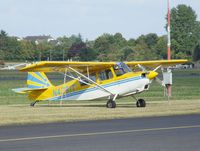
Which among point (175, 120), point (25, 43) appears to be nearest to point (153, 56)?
point (25, 43)

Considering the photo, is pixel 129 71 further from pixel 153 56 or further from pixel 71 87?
pixel 153 56

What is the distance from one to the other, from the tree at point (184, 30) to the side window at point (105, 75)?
320ft

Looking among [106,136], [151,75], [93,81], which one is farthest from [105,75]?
[106,136]

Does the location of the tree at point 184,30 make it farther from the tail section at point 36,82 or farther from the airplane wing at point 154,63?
the tail section at point 36,82

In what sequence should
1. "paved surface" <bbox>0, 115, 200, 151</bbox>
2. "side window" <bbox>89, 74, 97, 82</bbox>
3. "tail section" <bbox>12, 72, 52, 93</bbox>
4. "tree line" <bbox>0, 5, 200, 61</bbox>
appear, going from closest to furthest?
1. "paved surface" <bbox>0, 115, 200, 151</bbox>
2. "side window" <bbox>89, 74, 97, 82</bbox>
3. "tail section" <bbox>12, 72, 52, 93</bbox>
4. "tree line" <bbox>0, 5, 200, 61</bbox>

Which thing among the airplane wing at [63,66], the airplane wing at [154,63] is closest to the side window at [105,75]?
the airplane wing at [63,66]

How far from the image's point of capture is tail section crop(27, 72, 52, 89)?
28125 mm

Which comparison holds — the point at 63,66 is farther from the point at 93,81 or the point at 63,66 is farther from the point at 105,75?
the point at 105,75

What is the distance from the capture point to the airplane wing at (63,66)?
25391 mm

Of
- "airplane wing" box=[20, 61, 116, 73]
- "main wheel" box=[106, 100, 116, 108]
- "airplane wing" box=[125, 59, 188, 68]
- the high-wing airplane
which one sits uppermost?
"airplane wing" box=[125, 59, 188, 68]

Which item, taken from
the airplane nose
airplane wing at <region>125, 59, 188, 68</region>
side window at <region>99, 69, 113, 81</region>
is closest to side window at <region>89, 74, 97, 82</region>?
side window at <region>99, 69, 113, 81</region>

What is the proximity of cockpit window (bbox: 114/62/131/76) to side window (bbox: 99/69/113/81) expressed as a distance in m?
0.34

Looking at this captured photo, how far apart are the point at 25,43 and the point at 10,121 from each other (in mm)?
113097

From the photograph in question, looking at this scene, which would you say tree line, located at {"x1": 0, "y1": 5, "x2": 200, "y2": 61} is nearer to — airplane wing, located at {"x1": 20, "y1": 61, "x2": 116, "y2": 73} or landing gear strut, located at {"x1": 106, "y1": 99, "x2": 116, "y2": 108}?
airplane wing, located at {"x1": 20, "y1": 61, "x2": 116, "y2": 73}
